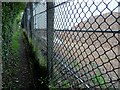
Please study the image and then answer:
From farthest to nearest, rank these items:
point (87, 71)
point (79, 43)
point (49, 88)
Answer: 1. point (49, 88)
2. point (79, 43)
3. point (87, 71)

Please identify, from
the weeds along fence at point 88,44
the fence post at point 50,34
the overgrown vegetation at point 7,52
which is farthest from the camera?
the overgrown vegetation at point 7,52

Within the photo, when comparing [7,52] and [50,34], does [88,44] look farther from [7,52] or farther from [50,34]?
[7,52]

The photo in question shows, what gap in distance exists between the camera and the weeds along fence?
1.59 metres

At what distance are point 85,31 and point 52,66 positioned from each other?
1.57 m

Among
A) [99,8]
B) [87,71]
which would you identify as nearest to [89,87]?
[87,71]

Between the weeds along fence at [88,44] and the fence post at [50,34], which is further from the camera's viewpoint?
the fence post at [50,34]

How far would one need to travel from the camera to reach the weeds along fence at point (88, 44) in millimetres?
1587

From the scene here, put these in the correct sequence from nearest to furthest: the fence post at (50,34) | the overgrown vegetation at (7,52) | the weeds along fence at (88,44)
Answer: the weeds along fence at (88,44) → the fence post at (50,34) → the overgrown vegetation at (7,52)

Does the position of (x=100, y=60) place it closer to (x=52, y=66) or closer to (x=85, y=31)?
(x=85, y=31)

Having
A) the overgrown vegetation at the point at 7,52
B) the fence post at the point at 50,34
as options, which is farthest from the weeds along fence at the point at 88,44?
the overgrown vegetation at the point at 7,52

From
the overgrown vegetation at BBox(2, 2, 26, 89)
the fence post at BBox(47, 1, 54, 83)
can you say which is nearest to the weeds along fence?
the fence post at BBox(47, 1, 54, 83)

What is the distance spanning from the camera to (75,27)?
2328 millimetres

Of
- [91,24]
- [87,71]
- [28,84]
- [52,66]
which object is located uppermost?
[91,24]

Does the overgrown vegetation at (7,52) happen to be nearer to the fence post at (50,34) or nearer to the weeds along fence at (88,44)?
the fence post at (50,34)
